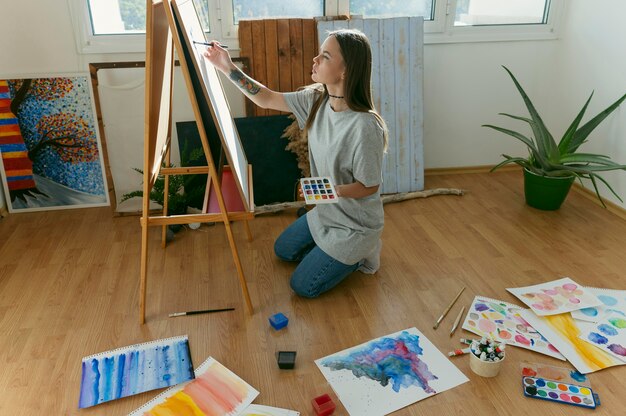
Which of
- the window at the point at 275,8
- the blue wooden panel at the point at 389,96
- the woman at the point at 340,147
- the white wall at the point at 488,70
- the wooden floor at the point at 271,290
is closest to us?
the wooden floor at the point at 271,290

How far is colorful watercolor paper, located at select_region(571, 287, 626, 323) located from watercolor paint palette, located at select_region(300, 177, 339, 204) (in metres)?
1.09

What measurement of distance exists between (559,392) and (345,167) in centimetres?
108

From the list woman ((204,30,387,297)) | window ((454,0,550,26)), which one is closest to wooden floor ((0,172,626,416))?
woman ((204,30,387,297))

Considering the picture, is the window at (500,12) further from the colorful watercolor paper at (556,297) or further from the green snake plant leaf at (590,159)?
the colorful watercolor paper at (556,297)

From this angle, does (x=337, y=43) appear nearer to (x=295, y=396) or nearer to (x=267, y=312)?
(x=267, y=312)

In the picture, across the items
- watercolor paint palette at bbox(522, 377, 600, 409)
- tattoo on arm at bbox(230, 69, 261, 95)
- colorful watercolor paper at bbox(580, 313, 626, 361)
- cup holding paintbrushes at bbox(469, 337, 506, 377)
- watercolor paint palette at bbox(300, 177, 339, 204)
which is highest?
tattoo on arm at bbox(230, 69, 261, 95)

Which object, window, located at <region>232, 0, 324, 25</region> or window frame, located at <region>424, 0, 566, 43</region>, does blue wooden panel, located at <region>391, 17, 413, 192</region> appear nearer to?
window frame, located at <region>424, 0, 566, 43</region>

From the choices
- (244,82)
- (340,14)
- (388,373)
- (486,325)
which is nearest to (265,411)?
(388,373)

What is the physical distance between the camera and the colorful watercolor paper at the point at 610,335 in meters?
1.92

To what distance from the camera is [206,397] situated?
1695 mm

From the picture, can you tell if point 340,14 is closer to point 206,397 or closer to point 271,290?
point 271,290

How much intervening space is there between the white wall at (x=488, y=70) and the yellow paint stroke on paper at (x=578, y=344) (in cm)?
132

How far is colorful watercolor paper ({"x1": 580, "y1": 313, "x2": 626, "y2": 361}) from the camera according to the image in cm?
192

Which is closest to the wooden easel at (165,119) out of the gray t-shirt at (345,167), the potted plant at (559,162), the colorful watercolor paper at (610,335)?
the gray t-shirt at (345,167)
